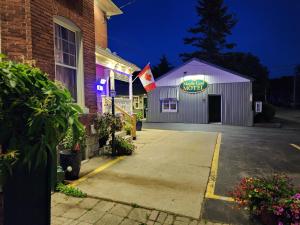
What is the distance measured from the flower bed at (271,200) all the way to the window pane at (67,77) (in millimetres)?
5040

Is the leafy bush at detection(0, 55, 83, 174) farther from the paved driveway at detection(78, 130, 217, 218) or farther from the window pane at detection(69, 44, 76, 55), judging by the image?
the window pane at detection(69, 44, 76, 55)

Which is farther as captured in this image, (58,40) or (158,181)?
(58,40)

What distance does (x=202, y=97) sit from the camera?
20641mm

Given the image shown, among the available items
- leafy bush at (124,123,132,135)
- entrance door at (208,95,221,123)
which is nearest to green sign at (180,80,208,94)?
entrance door at (208,95,221,123)

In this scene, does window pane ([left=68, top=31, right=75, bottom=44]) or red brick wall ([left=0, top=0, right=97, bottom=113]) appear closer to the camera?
red brick wall ([left=0, top=0, right=97, bottom=113])

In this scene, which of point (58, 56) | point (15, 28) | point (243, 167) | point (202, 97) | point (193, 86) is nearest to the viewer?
point (15, 28)

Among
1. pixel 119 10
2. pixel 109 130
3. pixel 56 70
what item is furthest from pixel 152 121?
pixel 56 70

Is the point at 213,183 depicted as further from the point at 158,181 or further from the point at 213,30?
the point at 213,30

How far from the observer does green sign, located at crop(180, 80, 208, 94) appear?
810 inches

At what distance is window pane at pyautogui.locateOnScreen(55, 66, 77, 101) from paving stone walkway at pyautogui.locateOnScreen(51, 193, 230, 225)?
338 cm

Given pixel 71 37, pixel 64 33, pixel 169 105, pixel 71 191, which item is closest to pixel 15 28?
pixel 64 33

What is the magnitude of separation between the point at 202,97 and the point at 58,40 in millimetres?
16332

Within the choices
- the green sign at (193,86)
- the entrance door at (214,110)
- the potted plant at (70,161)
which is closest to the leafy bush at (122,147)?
the potted plant at (70,161)

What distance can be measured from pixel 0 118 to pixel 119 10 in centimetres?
1252
